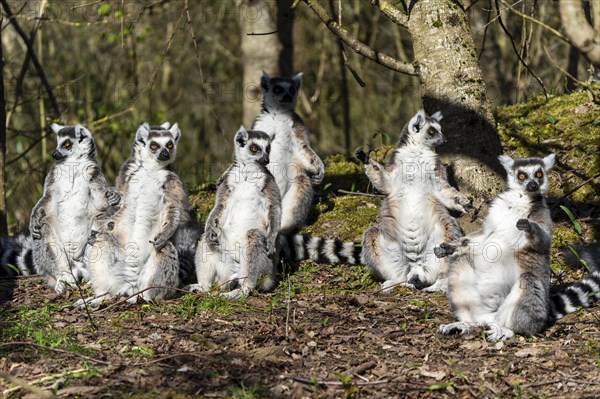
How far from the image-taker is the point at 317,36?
18469 mm

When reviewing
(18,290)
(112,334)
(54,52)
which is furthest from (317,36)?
(112,334)

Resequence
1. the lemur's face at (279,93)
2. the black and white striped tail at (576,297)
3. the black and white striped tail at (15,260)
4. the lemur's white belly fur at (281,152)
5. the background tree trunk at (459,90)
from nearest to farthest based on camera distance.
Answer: the black and white striped tail at (576,297) → the background tree trunk at (459,90) → the black and white striped tail at (15,260) → the lemur's white belly fur at (281,152) → the lemur's face at (279,93)

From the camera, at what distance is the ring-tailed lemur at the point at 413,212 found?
6.63 metres

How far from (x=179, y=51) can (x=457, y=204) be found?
12696 millimetres

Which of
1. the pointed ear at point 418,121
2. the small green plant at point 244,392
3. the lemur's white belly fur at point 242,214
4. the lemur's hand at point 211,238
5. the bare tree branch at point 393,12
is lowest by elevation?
the small green plant at point 244,392

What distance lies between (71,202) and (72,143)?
53 centimetres

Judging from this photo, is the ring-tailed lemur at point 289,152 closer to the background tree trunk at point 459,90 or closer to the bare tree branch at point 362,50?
the bare tree branch at point 362,50

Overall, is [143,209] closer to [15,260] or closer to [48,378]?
[15,260]

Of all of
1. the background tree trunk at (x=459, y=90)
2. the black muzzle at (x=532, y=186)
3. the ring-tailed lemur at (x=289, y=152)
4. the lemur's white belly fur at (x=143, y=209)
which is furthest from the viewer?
the ring-tailed lemur at (x=289, y=152)

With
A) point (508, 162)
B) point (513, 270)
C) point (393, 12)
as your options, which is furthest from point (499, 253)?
point (393, 12)

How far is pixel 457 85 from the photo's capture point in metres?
6.84

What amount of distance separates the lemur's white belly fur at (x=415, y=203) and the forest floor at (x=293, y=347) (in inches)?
19.4

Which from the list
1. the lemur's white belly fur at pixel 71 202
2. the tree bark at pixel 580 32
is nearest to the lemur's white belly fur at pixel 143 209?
the lemur's white belly fur at pixel 71 202

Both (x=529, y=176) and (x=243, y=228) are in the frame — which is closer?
(x=529, y=176)
